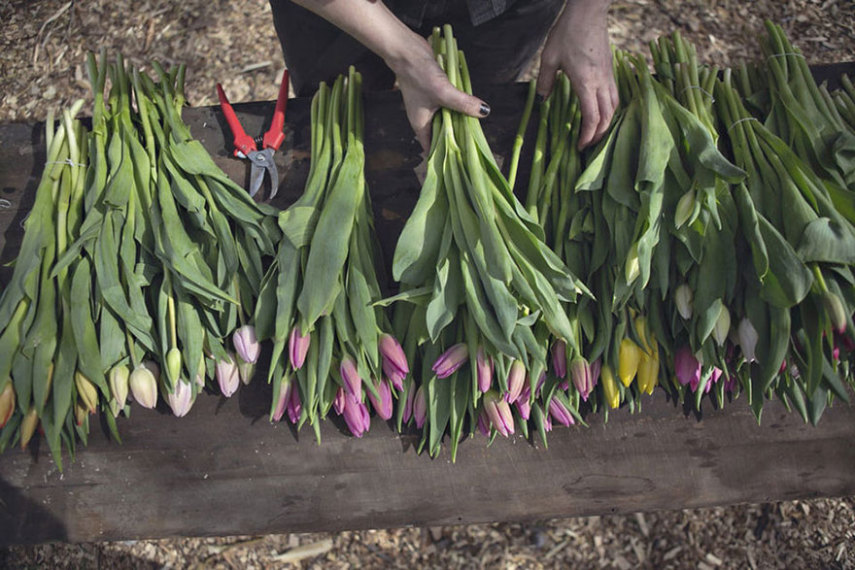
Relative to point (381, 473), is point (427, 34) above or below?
above

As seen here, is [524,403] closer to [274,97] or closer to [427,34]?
[427,34]

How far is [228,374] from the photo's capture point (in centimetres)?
108

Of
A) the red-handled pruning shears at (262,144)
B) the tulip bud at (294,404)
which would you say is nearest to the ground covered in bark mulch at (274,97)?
the tulip bud at (294,404)

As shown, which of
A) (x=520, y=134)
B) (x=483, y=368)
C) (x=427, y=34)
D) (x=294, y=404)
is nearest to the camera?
(x=483, y=368)

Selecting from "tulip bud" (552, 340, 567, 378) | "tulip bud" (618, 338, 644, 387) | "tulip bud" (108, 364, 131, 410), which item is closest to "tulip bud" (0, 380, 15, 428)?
"tulip bud" (108, 364, 131, 410)

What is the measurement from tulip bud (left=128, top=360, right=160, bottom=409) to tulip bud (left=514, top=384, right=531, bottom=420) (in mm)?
586

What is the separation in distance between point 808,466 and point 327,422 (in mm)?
869

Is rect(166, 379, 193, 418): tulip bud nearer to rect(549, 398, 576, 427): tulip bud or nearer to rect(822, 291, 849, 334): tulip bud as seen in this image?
rect(549, 398, 576, 427): tulip bud

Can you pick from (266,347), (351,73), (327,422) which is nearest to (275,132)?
(351,73)

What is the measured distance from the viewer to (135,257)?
106 cm

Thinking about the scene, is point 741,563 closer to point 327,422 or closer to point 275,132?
point 327,422

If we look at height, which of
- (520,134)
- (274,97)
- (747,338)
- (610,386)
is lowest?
(274,97)

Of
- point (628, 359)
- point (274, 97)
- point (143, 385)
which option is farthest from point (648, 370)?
point (274, 97)

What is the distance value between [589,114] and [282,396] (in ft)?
2.32
